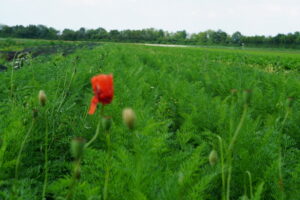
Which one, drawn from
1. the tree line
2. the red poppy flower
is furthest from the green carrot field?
the tree line

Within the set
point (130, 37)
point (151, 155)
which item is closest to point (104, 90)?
point (151, 155)

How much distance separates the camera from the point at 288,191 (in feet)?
4.50

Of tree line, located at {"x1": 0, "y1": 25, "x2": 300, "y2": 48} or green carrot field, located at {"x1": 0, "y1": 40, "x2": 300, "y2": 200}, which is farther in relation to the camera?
tree line, located at {"x1": 0, "y1": 25, "x2": 300, "y2": 48}

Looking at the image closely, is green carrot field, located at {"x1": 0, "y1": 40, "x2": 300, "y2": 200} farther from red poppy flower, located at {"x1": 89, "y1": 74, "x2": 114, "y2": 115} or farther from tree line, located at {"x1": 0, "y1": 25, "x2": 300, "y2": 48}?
tree line, located at {"x1": 0, "y1": 25, "x2": 300, "y2": 48}

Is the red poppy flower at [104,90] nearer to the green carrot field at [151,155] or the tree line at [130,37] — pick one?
the green carrot field at [151,155]

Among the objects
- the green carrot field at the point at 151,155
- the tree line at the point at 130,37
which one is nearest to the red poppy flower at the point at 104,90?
the green carrot field at the point at 151,155

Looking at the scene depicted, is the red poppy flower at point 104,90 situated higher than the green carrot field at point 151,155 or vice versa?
the red poppy flower at point 104,90

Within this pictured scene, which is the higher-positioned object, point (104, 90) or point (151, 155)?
point (104, 90)

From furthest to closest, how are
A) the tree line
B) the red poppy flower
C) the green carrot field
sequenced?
1. the tree line
2. the green carrot field
3. the red poppy flower

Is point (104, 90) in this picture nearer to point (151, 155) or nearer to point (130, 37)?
point (151, 155)

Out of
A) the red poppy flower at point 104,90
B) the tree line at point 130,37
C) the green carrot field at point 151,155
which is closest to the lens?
the red poppy flower at point 104,90

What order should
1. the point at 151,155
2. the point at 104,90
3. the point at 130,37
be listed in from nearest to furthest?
the point at 104,90 → the point at 151,155 → the point at 130,37

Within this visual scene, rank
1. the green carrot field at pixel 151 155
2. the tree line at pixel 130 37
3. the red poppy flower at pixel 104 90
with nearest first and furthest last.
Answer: the red poppy flower at pixel 104 90, the green carrot field at pixel 151 155, the tree line at pixel 130 37

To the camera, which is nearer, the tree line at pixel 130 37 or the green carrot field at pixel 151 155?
the green carrot field at pixel 151 155
